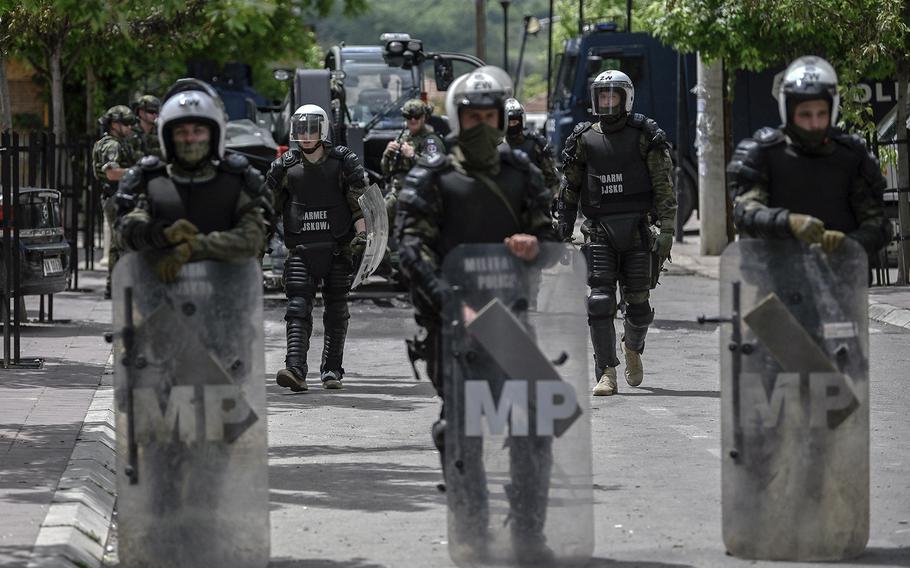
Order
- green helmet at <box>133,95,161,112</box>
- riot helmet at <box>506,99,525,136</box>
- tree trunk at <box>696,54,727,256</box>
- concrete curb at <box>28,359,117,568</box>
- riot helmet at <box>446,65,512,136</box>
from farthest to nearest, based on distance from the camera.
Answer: tree trunk at <box>696,54,727,256</box>
green helmet at <box>133,95,161,112</box>
riot helmet at <box>506,99,525,136</box>
riot helmet at <box>446,65,512,136</box>
concrete curb at <box>28,359,117,568</box>

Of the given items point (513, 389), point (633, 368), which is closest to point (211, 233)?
point (513, 389)

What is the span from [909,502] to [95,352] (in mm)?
7550

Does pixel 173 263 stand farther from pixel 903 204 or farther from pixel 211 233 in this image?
pixel 903 204

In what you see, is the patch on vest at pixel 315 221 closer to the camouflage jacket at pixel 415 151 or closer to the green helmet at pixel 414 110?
the camouflage jacket at pixel 415 151

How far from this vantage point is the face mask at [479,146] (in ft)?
21.0

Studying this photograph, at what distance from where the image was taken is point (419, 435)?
9.72 meters

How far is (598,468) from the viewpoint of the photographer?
8453mm

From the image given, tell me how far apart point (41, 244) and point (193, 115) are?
29.5ft

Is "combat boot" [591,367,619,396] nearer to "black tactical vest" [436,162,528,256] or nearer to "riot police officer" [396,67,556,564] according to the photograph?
"riot police officer" [396,67,556,564]

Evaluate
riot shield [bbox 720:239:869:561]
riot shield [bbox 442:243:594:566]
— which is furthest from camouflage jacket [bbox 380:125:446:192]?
riot shield [bbox 442:243:594:566]

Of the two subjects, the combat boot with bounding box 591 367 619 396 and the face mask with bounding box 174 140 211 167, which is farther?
the combat boot with bounding box 591 367 619 396

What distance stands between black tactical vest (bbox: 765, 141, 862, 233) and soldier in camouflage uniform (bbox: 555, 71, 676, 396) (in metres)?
4.42

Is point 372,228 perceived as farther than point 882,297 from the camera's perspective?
No

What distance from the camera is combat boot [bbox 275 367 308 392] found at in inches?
453
